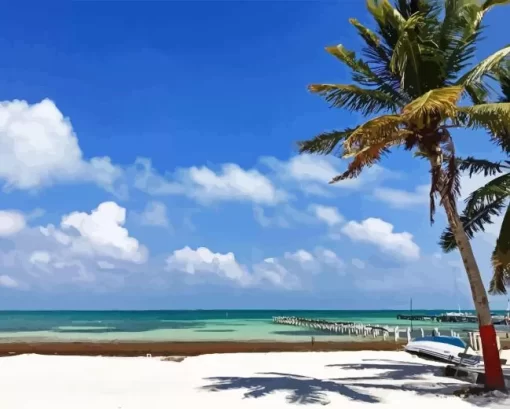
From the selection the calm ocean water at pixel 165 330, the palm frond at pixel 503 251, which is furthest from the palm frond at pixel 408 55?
the calm ocean water at pixel 165 330

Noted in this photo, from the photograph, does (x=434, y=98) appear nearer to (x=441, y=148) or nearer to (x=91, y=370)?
(x=441, y=148)

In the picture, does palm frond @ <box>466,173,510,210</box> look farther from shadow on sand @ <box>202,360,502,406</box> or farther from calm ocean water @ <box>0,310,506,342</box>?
calm ocean water @ <box>0,310,506,342</box>

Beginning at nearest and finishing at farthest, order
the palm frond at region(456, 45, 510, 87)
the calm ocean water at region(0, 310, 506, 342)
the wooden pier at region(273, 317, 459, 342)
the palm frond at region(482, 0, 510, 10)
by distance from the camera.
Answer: the palm frond at region(456, 45, 510, 87) < the palm frond at region(482, 0, 510, 10) < the wooden pier at region(273, 317, 459, 342) < the calm ocean water at region(0, 310, 506, 342)

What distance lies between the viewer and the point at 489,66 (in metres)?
11.2

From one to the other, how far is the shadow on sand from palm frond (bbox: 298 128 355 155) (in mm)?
5860

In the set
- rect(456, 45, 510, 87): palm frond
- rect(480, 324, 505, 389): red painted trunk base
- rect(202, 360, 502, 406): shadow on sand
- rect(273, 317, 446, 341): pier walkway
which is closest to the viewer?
rect(456, 45, 510, 87): palm frond

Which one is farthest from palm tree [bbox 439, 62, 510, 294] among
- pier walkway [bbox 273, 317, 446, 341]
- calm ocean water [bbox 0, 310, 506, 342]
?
calm ocean water [bbox 0, 310, 506, 342]

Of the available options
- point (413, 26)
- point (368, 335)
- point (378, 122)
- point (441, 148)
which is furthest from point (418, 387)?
point (368, 335)

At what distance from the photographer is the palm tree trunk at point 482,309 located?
12.3 meters

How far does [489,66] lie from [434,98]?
1771 mm

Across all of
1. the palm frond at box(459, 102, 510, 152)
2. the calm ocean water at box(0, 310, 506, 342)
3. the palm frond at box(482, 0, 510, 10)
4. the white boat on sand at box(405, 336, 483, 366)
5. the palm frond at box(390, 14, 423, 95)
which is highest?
the palm frond at box(482, 0, 510, 10)

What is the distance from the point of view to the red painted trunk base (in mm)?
12297

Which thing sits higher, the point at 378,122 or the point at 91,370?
the point at 378,122

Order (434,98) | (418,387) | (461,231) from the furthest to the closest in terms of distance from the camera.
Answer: (418,387), (461,231), (434,98)
